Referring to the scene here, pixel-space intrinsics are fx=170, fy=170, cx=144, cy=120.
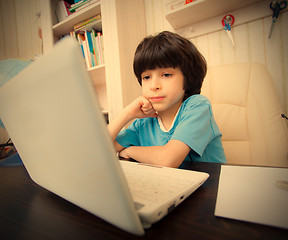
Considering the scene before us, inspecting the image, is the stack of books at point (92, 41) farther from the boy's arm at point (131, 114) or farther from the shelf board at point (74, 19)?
the boy's arm at point (131, 114)

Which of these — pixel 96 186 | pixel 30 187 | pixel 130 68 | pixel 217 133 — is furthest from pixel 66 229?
pixel 130 68

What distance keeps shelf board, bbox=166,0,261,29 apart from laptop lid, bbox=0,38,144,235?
111 centimetres

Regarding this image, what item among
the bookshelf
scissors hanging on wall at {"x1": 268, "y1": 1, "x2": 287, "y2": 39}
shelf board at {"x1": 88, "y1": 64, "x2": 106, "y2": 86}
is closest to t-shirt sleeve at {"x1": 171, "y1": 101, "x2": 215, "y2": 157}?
the bookshelf

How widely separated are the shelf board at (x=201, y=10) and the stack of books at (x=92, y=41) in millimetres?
604

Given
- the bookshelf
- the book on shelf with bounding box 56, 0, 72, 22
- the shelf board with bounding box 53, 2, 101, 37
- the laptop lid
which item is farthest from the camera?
the book on shelf with bounding box 56, 0, 72, 22

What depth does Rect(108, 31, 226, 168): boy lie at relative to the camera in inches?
23.8

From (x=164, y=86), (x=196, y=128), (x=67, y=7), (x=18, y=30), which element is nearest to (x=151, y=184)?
(x=196, y=128)

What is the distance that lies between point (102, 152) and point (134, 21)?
1.43 metres

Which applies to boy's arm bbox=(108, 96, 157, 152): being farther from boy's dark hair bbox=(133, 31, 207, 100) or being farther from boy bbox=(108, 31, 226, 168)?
boy's dark hair bbox=(133, 31, 207, 100)

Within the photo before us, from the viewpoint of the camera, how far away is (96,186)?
0.65 feet

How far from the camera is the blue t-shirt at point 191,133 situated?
0.61 m

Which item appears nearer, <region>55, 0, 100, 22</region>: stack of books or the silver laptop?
the silver laptop

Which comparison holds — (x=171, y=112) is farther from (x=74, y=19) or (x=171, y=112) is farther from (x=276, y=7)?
(x=74, y=19)

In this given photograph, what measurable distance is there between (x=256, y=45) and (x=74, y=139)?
1.30 meters
